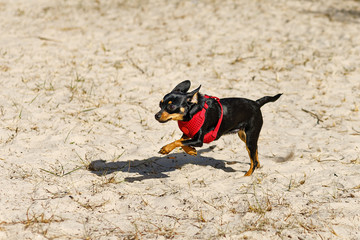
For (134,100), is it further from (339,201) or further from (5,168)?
(339,201)

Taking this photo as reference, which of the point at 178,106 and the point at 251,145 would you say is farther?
the point at 251,145

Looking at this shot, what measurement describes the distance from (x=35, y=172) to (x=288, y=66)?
5744mm

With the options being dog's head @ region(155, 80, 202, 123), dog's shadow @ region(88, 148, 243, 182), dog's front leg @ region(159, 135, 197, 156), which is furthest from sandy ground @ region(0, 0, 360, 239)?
dog's head @ region(155, 80, 202, 123)

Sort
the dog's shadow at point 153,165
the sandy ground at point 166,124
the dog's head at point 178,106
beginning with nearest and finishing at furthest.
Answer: the sandy ground at point 166,124 < the dog's head at point 178,106 < the dog's shadow at point 153,165

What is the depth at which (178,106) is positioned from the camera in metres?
4.57

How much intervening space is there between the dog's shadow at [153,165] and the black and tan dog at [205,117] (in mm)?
575

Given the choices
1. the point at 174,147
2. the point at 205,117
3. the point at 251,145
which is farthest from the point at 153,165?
the point at 251,145

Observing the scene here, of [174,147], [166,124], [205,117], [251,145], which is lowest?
[166,124]

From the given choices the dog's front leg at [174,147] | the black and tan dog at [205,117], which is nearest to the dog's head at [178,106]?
the black and tan dog at [205,117]

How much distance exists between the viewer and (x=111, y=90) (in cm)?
743

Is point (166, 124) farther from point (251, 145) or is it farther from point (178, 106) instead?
point (178, 106)

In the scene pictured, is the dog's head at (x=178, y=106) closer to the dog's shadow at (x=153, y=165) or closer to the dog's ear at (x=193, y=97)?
the dog's ear at (x=193, y=97)

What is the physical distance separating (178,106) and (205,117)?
0.39 metres

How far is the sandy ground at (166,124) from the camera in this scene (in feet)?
13.7
